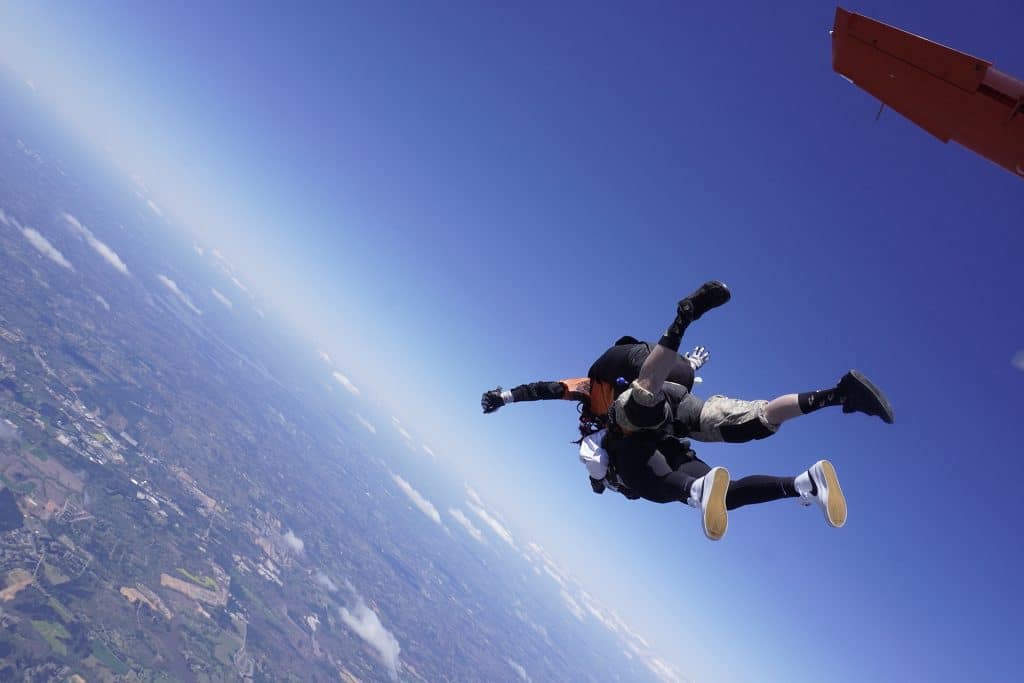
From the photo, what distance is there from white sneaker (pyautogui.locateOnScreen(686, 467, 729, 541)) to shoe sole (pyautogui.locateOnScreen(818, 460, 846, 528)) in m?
0.66

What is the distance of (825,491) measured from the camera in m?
3.62

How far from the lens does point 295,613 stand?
11831cm

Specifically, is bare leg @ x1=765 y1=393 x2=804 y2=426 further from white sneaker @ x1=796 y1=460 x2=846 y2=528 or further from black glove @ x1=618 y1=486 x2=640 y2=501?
black glove @ x1=618 y1=486 x2=640 y2=501

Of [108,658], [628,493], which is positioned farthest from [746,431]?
[108,658]

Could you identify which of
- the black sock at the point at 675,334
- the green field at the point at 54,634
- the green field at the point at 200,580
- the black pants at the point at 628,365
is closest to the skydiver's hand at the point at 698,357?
the black pants at the point at 628,365

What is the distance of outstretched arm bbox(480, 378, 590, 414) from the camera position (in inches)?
232

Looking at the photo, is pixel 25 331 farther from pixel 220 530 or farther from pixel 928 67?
pixel 928 67

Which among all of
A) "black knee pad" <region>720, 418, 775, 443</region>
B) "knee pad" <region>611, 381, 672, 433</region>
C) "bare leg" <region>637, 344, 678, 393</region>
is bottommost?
"knee pad" <region>611, 381, 672, 433</region>

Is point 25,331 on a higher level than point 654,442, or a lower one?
lower

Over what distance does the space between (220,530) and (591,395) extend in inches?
5496

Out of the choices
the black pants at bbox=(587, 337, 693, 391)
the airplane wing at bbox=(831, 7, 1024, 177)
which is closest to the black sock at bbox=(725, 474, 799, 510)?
the black pants at bbox=(587, 337, 693, 391)

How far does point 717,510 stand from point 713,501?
0.07m

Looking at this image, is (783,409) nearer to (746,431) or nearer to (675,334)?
(746,431)

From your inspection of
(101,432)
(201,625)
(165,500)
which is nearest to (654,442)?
(201,625)
